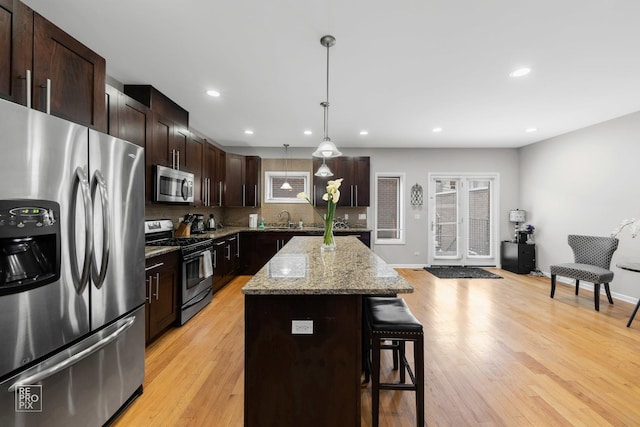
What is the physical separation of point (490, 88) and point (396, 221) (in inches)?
137

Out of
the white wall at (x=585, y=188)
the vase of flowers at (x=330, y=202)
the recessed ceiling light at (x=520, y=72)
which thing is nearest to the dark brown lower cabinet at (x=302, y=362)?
the vase of flowers at (x=330, y=202)

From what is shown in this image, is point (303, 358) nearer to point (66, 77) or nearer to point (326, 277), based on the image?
point (326, 277)

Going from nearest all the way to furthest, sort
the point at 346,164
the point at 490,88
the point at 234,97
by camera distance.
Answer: the point at 490,88 < the point at 234,97 < the point at 346,164

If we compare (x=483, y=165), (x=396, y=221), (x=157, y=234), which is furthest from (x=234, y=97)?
(x=483, y=165)

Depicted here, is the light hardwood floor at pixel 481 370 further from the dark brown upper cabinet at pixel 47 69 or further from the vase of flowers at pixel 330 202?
the dark brown upper cabinet at pixel 47 69

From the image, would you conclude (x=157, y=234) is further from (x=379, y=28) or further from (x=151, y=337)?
(x=379, y=28)

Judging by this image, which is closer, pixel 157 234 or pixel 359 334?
pixel 359 334

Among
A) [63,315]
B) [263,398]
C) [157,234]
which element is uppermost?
[157,234]

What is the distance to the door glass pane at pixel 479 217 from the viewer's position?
6.23 m

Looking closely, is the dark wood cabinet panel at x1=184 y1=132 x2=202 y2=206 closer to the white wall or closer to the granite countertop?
the granite countertop

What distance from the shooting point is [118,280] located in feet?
5.49

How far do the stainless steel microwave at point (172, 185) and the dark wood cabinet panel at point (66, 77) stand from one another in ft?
3.80

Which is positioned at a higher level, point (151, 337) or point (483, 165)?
point (483, 165)

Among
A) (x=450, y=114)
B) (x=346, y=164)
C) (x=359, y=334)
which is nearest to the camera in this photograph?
(x=359, y=334)
